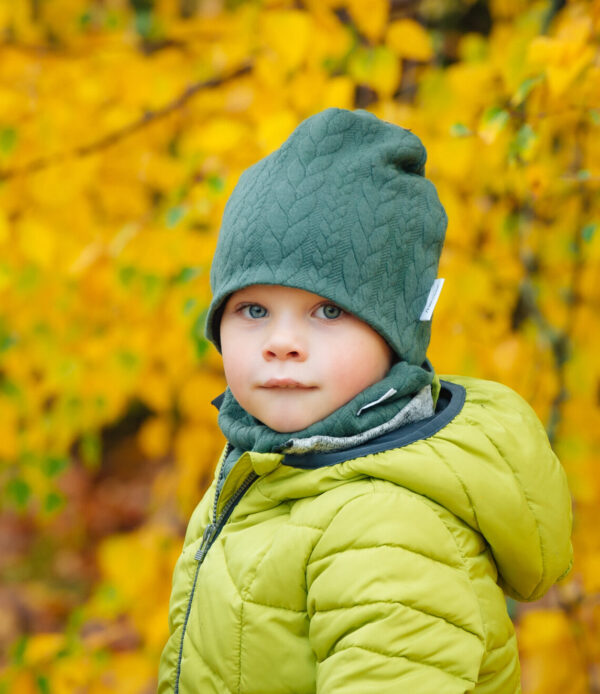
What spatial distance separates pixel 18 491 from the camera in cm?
316

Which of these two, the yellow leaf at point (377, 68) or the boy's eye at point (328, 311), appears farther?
the yellow leaf at point (377, 68)

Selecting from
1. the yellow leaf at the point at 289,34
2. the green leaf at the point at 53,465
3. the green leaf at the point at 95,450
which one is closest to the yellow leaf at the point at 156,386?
the green leaf at the point at 53,465

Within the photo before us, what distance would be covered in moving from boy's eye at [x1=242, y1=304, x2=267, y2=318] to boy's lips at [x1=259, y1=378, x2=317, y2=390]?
120 mm

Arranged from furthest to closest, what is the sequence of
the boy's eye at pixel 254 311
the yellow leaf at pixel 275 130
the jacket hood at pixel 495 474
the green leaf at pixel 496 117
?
the yellow leaf at pixel 275 130 → the green leaf at pixel 496 117 → the boy's eye at pixel 254 311 → the jacket hood at pixel 495 474

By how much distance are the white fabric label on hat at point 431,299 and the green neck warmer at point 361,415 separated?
0.09 m

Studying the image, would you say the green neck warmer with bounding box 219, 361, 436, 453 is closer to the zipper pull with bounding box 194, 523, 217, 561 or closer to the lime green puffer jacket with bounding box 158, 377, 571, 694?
the lime green puffer jacket with bounding box 158, 377, 571, 694

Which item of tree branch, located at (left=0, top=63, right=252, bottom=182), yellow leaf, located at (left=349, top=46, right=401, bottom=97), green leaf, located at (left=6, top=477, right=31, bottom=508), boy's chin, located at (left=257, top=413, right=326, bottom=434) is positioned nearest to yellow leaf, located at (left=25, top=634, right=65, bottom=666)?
green leaf, located at (left=6, top=477, right=31, bottom=508)

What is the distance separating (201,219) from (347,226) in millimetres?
1304

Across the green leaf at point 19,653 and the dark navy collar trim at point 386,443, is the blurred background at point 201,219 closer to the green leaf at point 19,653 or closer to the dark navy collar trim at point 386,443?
the green leaf at point 19,653

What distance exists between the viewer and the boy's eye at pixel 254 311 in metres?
1.31

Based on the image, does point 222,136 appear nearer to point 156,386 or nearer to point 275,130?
point 275,130

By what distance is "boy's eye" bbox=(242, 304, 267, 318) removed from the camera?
1.31 metres

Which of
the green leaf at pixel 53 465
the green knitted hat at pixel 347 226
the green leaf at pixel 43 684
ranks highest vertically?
the green knitted hat at pixel 347 226

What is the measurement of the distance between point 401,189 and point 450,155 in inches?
41.0
